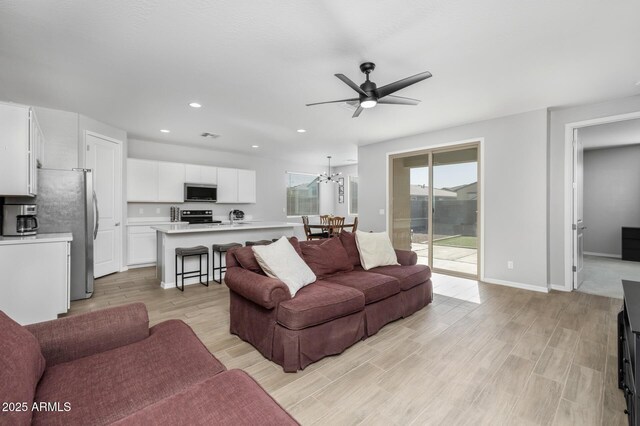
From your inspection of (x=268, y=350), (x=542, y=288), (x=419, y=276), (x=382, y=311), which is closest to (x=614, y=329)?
(x=542, y=288)

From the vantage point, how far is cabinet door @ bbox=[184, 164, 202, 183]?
6.23 m

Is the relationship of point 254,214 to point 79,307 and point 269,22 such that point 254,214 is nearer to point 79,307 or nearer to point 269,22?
point 79,307

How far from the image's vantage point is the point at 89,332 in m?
1.48

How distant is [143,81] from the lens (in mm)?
3256

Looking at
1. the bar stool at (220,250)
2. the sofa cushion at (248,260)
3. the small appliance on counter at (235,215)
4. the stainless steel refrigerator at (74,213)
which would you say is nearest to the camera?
the sofa cushion at (248,260)

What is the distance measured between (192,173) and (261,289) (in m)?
4.90

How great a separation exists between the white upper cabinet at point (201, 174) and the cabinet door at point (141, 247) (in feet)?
4.54

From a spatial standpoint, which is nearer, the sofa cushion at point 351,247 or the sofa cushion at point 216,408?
the sofa cushion at point 216,408

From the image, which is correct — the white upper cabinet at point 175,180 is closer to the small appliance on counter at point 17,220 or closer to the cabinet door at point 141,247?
the cabinet door at point 141,247

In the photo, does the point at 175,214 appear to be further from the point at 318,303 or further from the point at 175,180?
the point at 318,303

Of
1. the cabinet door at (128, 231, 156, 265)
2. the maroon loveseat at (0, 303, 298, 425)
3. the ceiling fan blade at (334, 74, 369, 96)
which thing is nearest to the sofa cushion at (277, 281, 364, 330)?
the maroon loveseat at (0, 303, 298, 425)

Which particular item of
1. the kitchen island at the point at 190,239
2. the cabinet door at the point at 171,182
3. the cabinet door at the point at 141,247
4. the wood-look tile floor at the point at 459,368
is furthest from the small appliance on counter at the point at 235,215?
the wood-look tile floor at the point at 459,368

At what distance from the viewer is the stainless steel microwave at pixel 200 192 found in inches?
243

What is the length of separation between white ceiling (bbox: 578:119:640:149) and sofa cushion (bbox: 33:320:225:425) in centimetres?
595
